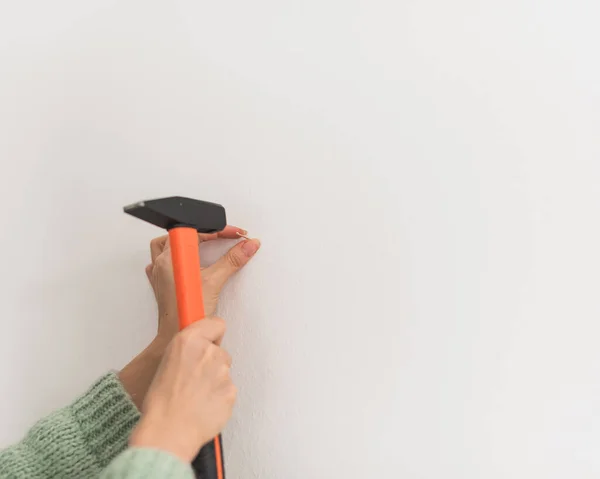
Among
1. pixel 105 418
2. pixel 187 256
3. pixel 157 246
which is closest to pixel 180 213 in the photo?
pixel 187 256

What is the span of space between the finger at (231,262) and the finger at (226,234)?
1 cm

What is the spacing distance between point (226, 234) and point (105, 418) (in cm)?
25

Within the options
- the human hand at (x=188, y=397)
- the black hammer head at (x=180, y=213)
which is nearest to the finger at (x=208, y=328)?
the human hand at (x=188, y=397)

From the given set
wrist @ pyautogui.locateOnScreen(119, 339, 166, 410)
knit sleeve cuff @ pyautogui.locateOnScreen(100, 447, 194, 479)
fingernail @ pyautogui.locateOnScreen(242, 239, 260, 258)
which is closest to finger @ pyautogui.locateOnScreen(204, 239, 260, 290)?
fingernail @ pyautogui.locateOnScreen(242, 239, 260, 258)

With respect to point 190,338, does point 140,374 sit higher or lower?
lower

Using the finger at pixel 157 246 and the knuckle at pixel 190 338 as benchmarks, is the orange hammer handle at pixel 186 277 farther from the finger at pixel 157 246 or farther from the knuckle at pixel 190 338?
the finger at pixel 157 246

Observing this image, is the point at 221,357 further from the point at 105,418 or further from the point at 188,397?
the point at 105,418

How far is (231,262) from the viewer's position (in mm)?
603

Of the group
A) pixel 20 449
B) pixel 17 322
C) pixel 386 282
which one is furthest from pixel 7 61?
pixel 386 282

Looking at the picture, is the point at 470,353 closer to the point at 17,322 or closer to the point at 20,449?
the point at 20,449

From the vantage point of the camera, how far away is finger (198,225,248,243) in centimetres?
61

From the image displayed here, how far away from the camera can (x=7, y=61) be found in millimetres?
797

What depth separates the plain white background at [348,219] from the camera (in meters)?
0.48

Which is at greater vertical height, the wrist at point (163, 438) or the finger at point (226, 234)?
the finger at point (226, 234)
